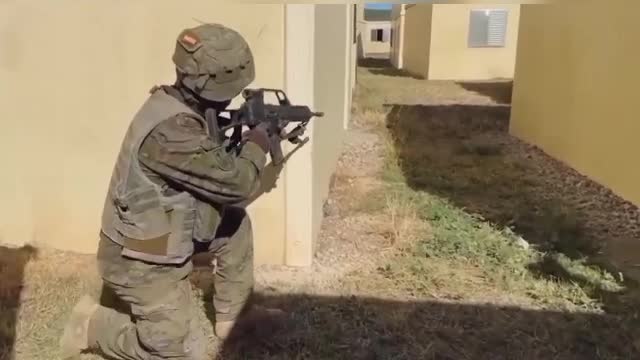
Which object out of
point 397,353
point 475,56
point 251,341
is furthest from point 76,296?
point 475,56

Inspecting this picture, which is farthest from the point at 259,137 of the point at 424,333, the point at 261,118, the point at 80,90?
the point at 80,90

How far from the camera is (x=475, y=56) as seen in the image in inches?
610

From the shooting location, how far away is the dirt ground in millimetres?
3096

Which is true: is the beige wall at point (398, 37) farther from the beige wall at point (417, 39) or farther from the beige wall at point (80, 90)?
the beige wall at point (80, 90)

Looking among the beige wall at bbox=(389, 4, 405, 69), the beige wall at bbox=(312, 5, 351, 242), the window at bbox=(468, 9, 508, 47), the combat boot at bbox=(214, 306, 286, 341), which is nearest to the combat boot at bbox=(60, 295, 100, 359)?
the combat boot at bbox=(214, 306, 286, 341)

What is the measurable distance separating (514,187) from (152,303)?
13.2 feet

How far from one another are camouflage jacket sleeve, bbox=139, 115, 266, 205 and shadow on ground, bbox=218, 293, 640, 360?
89 centimetres

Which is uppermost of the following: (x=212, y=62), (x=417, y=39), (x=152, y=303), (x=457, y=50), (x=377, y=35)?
(x=212, y=62)

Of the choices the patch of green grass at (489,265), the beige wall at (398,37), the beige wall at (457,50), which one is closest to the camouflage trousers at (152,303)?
the patch of green grass at (489,265)

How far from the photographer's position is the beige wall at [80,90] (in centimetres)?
356

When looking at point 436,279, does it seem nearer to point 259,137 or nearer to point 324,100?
point 324,100

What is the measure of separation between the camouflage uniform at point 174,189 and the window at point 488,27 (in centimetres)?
1333

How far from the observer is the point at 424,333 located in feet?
10.5

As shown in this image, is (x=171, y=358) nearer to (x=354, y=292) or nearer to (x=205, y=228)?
(x=205, y=228)
